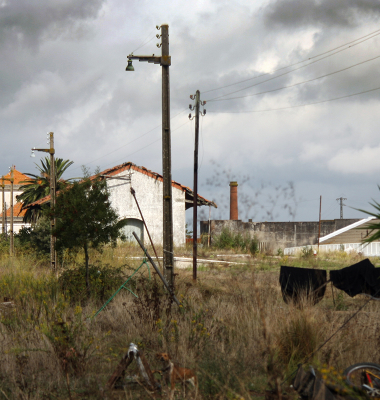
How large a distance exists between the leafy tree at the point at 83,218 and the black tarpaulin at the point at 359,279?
4650 mm

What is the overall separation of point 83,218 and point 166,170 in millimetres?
2057

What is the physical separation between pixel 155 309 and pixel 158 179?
19172mm

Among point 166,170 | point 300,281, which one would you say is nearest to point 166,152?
point 166,170

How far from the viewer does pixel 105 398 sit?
3996 mm

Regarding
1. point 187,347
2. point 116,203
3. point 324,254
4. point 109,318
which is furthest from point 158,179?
point 187,347

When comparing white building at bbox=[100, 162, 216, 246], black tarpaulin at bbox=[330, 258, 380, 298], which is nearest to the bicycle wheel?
black tarpaulin at bbox=[330, 258, 380, 298]

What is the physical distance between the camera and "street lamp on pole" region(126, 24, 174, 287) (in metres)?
9.57

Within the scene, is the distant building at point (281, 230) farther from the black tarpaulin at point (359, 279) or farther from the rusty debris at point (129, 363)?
the rusty debris at point (129, 363)

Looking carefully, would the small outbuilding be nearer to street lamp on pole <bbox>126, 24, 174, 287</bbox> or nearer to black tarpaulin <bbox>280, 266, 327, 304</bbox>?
street lamp on pole <bbox>126, 24, 174, 287</bbox>

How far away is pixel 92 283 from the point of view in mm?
9906

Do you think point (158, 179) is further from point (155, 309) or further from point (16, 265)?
point (155, 309)

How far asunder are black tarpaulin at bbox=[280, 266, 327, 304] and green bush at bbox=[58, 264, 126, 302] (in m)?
3.72

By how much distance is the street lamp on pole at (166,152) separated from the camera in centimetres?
957

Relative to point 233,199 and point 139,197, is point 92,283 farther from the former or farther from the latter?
point 233,199
